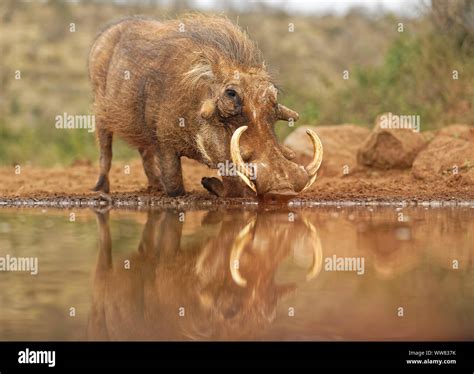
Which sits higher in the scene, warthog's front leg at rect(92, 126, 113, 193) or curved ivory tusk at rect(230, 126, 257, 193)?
warthog's front leg at rect(92, 126, 113, 193)

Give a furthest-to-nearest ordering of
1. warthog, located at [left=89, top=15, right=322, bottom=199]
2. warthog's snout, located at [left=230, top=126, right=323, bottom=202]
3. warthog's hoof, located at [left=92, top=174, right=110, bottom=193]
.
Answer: warthog's hoof, located at [left=92, top=174, right=110, bottom=193], warthog, located at [left=89, top=15, right=322, bottom=199], warthog's snout, located at [left=230, top=126, right=323, bottom=202]

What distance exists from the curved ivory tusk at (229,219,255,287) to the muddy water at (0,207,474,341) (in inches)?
0.6

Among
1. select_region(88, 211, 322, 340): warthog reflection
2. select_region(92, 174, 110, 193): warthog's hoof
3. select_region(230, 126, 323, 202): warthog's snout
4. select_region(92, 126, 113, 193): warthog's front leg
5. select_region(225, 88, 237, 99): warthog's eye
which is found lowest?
select_region(88, 211, 322, 340): warthog reflection

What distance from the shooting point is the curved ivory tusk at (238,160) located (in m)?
9.55

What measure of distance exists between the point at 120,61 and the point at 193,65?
5.38 ft

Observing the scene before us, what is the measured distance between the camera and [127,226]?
890cm

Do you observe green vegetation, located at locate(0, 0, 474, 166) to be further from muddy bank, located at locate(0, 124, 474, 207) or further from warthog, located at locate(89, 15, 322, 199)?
muddy bank, located at locate(0, 124, 474, 207)

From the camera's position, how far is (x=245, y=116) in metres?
10.2

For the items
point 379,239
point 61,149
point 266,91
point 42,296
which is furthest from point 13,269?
point 61,149

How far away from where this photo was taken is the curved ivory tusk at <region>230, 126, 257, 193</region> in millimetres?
9555

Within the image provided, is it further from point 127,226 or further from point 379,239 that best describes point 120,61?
point 379,239

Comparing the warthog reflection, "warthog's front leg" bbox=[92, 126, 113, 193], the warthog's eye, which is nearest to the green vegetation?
"warthog's front leg" bbox=[92, 126, 113, 193]

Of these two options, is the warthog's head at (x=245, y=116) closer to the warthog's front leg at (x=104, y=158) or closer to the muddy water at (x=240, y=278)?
the muddy water at (x=240, y=278)

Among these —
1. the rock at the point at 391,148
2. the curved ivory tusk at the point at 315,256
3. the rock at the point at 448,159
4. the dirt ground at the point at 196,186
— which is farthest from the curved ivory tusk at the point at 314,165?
the rock at the point at 391,148
